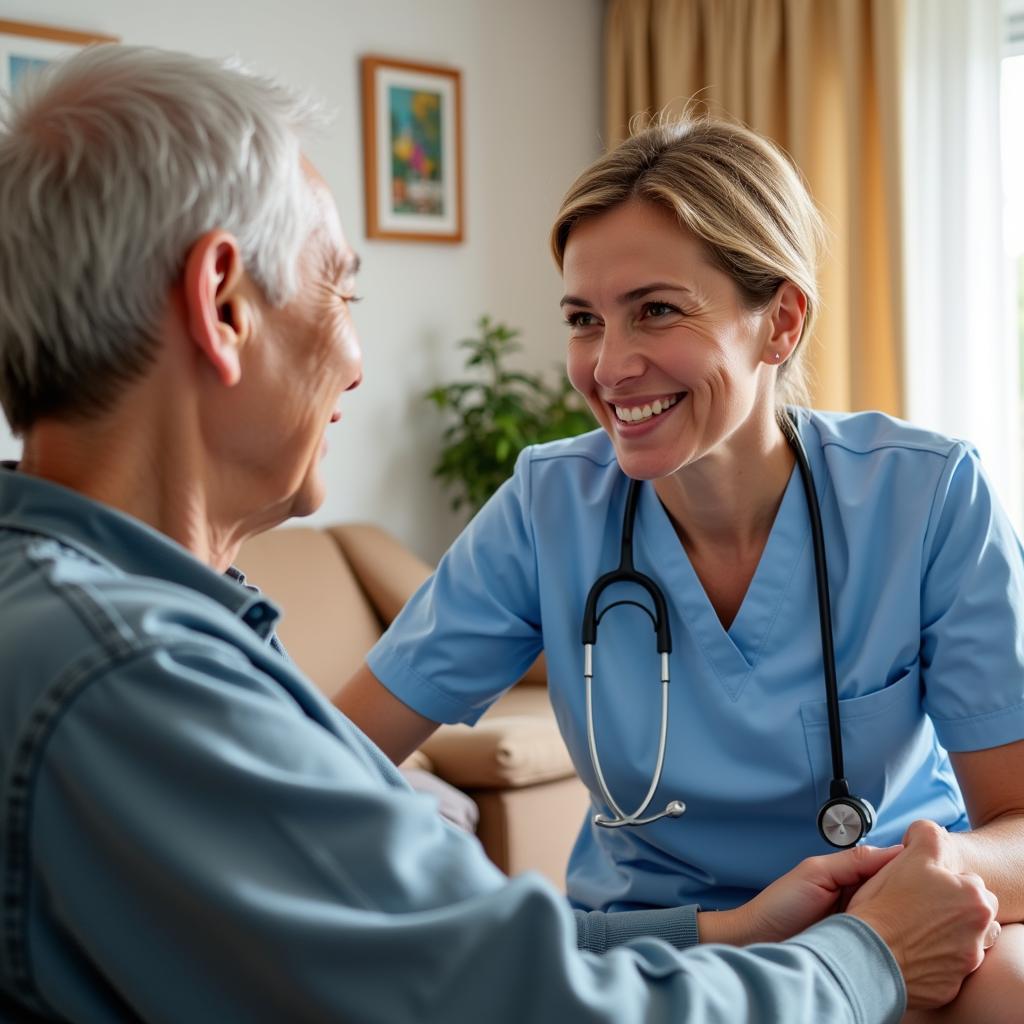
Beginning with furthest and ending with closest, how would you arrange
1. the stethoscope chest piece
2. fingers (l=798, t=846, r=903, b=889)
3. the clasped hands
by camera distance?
the stethoscope chest piece
fingers (l=798, t=846, r=903, b=889)
the clasped hands

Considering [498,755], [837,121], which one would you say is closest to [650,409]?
[498,755]

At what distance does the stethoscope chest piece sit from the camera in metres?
1.33

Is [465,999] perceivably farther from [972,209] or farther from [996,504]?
[972,209]

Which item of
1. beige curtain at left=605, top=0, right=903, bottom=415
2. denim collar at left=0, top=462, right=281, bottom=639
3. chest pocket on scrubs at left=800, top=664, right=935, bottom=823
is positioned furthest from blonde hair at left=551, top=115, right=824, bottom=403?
beige curtain at left=605, top=0, right=903, bottom=415

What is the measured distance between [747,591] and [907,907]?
48cm

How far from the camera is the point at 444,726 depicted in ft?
9.34

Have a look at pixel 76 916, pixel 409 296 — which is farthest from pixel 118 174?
pixel 409 296

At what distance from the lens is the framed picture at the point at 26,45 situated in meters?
3.18

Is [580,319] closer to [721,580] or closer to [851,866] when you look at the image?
[721,580]

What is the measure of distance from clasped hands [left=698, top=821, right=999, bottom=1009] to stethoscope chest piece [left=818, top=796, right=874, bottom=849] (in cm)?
11

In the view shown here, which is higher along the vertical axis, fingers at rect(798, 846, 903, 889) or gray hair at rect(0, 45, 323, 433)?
gray hair at rect(0, 45, 323, 433)

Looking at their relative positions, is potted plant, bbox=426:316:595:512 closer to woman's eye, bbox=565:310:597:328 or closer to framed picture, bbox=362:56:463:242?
framed picture, bbox=362:56:463:242

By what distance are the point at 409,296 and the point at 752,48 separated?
3.95ft

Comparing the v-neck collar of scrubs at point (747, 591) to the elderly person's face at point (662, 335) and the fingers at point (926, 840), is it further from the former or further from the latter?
the fingers at point (926, 840)
